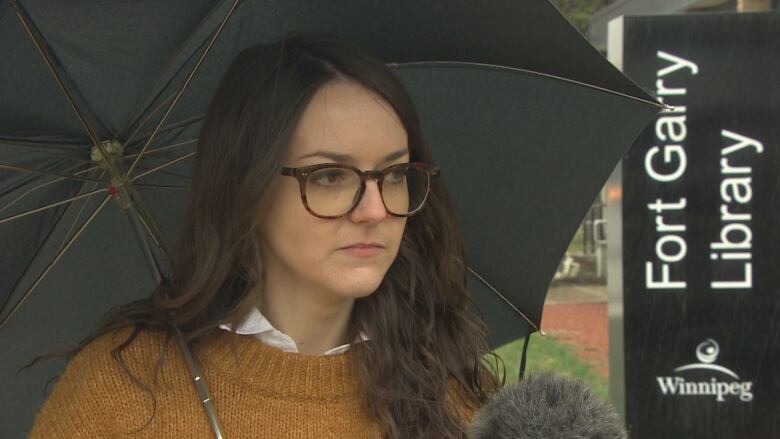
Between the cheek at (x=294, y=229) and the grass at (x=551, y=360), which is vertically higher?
the cheek at (x=294, y=229)

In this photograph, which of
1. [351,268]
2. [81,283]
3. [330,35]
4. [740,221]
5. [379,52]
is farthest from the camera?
[740,221]

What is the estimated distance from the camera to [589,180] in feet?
8.94

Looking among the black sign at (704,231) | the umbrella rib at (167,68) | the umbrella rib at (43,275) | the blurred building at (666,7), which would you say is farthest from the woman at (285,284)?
the blurred building at (666,7)

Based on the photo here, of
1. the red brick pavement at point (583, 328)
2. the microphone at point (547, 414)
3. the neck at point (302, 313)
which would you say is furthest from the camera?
the red brick pavement at point (583, 328)

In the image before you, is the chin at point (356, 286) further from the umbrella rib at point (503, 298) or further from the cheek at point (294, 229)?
the umbrella rib at point (503, 298)

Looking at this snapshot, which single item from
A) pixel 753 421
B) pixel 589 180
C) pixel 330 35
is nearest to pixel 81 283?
pixel 330 35

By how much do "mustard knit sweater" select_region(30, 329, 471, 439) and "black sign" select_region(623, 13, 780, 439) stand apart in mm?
3527

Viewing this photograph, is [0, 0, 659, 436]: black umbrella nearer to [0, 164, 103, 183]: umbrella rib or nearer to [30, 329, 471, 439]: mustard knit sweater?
[0, 164, 103, 183]: umbrella rib

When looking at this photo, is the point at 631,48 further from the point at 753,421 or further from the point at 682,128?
the point at 753,421

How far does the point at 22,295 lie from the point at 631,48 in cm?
376

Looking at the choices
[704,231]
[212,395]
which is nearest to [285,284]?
[212,395]

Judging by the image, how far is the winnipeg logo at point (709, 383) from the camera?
17.5 ft

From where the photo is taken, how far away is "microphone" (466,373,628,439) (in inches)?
60.6

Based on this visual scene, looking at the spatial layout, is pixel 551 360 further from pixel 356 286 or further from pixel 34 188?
pixel 356 286
